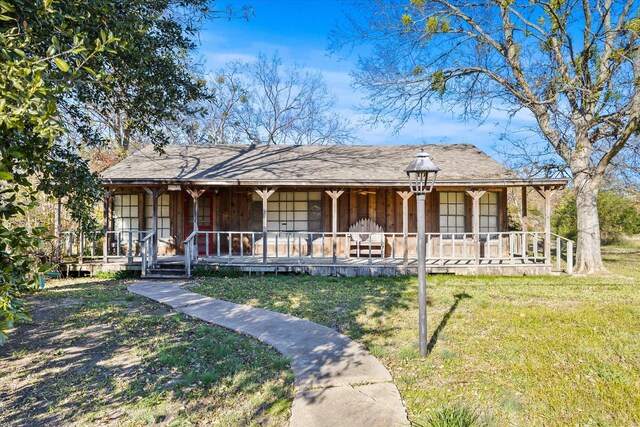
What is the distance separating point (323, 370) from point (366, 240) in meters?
8.54

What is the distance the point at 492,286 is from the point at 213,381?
7.56m

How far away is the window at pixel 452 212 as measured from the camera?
1284cm

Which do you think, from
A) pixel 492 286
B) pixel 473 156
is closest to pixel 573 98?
pixel 473 156

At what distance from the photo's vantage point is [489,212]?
12.9m

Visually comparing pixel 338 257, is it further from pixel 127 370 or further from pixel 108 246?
pixel 127 370

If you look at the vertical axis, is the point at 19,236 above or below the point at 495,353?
above

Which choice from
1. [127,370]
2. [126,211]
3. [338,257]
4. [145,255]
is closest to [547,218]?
[338,257]

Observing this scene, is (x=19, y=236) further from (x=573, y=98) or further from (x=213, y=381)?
(x=573, y=98)

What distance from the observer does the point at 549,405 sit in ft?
11.4

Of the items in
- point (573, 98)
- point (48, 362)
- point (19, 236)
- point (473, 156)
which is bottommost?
point (48, 362)

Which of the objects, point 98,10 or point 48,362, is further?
point 48,362

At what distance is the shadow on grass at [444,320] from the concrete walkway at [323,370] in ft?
3.16

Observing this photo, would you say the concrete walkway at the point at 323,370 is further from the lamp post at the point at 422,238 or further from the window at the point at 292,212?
the window at the point at 292,212

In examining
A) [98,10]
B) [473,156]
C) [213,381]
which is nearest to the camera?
[213,381]
